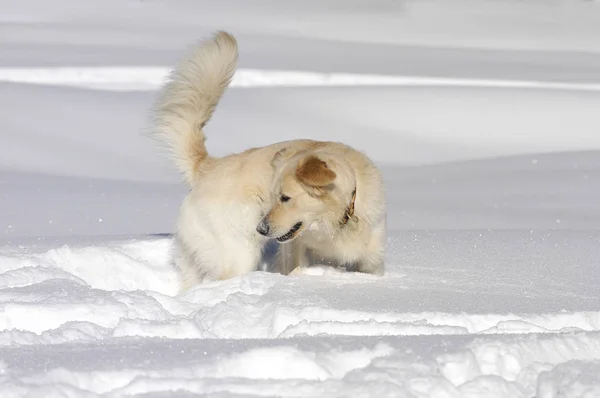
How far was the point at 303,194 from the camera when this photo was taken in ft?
15.3

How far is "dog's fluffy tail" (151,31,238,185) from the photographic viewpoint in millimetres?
4891

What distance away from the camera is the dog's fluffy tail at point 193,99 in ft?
16.0

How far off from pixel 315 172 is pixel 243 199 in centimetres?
50

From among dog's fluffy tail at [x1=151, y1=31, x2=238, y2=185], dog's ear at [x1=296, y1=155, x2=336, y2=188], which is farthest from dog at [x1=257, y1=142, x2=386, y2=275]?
dog's fluffy tail at [x1=151, y1=31, x2=238, y2=185]

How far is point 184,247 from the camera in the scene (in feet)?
16.4

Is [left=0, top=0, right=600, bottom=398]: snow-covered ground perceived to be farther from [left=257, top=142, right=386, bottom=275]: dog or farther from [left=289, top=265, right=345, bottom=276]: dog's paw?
[left=257, top=142, right=386, bottom=275]: dog

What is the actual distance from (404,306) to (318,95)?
25.7 ft

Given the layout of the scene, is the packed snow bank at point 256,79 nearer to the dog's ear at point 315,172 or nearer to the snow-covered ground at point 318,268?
the snow-covered ground at point 318,268

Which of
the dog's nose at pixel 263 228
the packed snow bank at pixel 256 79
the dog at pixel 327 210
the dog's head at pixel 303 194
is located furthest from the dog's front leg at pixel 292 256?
the packed snow bank at pixel 256 79

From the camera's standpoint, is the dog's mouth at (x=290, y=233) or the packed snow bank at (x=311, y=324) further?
the dog's mouth at (x=290, y=233)

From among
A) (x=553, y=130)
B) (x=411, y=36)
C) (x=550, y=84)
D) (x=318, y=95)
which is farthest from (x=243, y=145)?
(x=411, y=36)

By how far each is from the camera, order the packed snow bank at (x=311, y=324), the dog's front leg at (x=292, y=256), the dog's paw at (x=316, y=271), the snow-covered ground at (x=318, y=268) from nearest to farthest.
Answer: the packed snow bank at (x=311, y=324)
the snow-covered ground at (x=318, y=268)
the dog's paw at (x=316, y=271)
the dog's front leg at (x=292, y=256)

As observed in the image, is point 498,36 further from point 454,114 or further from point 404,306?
point 404,306

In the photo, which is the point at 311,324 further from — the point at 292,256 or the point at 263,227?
the point at 292,256
